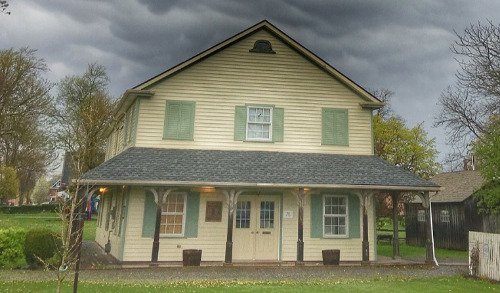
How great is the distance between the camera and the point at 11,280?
11438 millimetres

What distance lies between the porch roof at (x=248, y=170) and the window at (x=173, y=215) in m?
1.36

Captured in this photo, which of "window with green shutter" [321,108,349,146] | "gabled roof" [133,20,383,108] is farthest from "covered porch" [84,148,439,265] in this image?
"gabled roof" [133,20,383,108]

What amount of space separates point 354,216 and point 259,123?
5784mm

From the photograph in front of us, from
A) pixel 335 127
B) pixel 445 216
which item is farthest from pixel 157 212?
pixel 445 216

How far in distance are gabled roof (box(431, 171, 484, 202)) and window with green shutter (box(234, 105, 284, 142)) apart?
12333 mm

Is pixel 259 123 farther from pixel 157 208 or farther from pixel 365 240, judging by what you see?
pixel 365 240

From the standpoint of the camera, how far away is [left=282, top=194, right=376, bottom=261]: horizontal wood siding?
54.6 feet

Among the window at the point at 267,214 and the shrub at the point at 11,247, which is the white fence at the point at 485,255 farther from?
the shrub at the point at 11,247

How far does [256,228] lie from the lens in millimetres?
16703

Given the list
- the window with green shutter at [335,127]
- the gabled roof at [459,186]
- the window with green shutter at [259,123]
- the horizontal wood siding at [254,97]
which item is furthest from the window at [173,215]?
the gabled roof at [459,186]

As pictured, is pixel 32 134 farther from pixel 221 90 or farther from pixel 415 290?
pixel 415 290

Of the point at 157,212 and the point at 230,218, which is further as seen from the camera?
the point at 230,218

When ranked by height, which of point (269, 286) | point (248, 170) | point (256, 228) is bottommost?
point (269, 286)

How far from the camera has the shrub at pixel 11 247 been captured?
1380 cm
